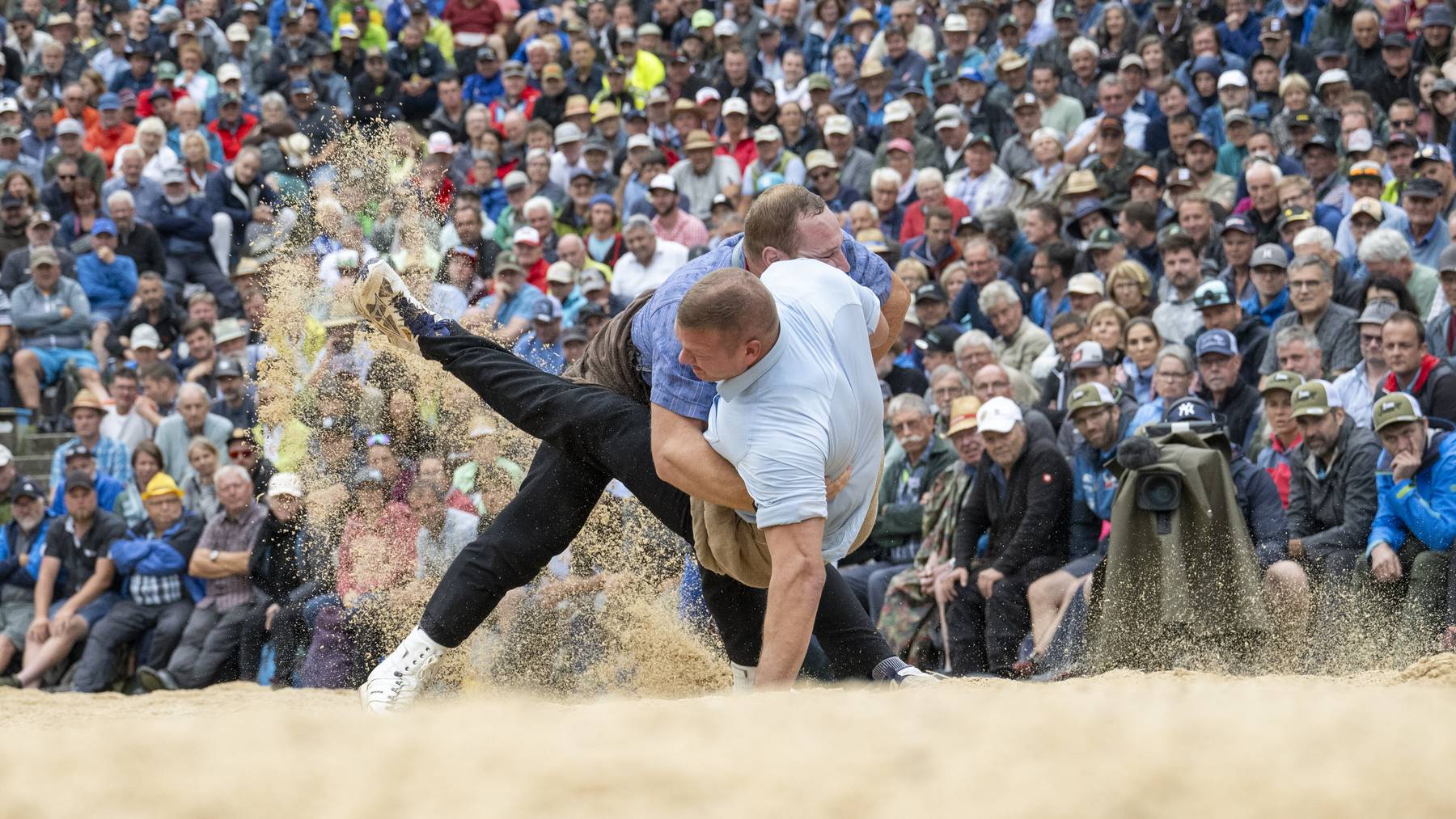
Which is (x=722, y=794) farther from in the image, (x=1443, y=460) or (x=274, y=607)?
(x=274, y=607)

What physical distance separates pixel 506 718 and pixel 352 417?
5.30 m

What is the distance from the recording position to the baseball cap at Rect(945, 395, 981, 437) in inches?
307

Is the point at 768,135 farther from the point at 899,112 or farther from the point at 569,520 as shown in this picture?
the point at 569,520

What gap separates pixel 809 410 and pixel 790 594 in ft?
1.55

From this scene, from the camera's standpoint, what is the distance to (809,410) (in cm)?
431

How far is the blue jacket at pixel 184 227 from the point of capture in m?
13.0

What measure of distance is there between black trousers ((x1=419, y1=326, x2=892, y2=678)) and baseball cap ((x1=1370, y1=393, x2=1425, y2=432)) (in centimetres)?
251

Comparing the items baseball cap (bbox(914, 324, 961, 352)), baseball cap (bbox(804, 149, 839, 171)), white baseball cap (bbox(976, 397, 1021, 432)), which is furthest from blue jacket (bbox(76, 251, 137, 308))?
white baseball cap (bbox(976, 397, 1021, 432))

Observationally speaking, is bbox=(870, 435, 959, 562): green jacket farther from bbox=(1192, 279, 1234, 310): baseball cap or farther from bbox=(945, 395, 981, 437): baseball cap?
bbox=(1192, 279, 1234, 310): baseball cap

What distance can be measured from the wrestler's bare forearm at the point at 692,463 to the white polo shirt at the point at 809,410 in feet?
0.19

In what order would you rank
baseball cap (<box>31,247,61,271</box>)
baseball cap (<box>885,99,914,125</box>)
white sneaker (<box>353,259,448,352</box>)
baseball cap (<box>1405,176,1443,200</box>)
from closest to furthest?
white sneaker (<box>353,259,448,352</box>) < baseball cap (<box>1405,176,1443,200</box>) < baseball cap (<box>885,99,914,125</box>) < baseball cap (<box>31,247,61,271</box>)

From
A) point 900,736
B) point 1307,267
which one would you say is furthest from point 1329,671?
point 900,736

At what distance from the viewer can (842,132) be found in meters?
11.8

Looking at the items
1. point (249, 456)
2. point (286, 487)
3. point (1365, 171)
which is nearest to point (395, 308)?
point (286, 487)
